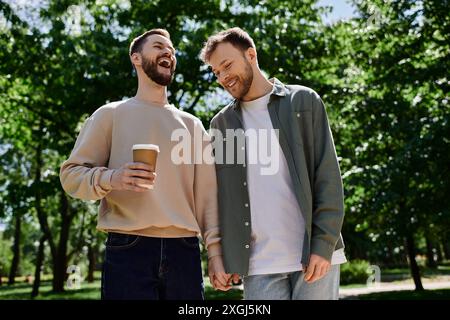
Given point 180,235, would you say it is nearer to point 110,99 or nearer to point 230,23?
point 110,99

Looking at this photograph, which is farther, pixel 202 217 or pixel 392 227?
pixel 392 227

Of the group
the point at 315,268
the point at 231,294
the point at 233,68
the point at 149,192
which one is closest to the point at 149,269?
the point at 149,192

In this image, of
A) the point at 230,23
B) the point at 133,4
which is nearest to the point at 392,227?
the point at 230,23

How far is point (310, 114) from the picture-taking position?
122 inches

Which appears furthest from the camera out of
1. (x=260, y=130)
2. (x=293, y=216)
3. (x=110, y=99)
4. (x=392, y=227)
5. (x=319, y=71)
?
(x=392, y=227)

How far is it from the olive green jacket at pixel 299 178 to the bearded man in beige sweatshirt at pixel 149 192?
0.18 meters

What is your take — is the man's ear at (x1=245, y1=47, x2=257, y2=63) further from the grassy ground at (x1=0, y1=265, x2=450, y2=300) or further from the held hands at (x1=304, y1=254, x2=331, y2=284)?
the grassy ground at (x1=0, y1=265, x2=450, y2=300)

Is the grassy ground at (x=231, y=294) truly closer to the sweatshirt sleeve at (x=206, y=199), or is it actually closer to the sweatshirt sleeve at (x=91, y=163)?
the sweatshirt sleeve at (x=206, y=199)

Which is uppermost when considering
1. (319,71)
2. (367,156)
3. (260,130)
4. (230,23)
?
(230,23)

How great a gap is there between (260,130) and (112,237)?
1.09m

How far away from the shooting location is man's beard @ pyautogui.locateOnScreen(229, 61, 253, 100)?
3309 mm

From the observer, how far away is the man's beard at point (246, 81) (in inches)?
130

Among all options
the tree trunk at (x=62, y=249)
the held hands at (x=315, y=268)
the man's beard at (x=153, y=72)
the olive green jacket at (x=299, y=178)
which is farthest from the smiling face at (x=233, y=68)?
the tree trunk at (x=62, y=249)

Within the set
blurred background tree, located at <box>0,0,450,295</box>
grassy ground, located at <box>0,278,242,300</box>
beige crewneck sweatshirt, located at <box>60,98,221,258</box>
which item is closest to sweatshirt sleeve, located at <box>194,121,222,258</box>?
beige crewneck sweatshirt, located at <box>60,98,221,258</box>
